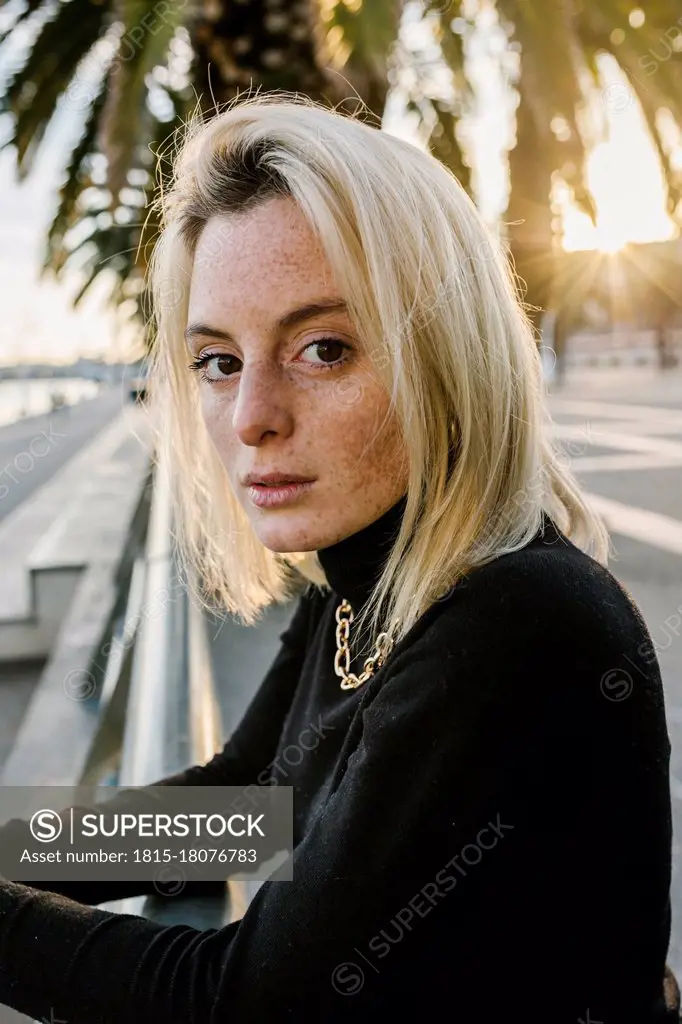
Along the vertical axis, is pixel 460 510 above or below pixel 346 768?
above

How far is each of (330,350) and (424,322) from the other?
0.12 metres

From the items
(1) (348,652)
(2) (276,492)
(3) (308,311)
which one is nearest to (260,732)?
(1) (348,652)

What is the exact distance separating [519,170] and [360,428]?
15.5ft

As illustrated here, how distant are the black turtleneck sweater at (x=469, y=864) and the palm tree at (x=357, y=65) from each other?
335 centimetres

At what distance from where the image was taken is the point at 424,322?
40.9 inches

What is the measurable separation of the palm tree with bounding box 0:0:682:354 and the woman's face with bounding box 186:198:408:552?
2977 mm

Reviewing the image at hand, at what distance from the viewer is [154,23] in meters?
4.66

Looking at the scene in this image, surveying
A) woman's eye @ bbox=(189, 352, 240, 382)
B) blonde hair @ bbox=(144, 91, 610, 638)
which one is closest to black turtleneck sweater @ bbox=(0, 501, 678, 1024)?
blonde hair @ bbox=(144, 91, 610, 638)

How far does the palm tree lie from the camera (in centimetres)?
462

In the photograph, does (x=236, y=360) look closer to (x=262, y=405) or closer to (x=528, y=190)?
(x=262, y=405)

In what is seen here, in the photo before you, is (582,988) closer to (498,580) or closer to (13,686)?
(498,580)

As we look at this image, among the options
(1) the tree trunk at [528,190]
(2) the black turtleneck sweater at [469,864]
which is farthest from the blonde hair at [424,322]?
(1) the tree trunk at [528,190]

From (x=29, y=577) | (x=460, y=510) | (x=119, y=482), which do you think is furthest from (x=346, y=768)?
(x=119, y=482)

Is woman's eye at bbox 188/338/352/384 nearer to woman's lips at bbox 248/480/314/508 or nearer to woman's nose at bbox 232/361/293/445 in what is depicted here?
woman's nose at bbox 232/361/293/445
